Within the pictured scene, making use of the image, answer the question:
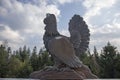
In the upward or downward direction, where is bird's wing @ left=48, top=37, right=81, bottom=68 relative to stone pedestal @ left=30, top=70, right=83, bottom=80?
upward

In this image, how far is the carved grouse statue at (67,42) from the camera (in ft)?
46.7

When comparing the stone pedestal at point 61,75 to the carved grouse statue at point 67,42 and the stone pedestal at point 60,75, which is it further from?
the carved grouse statue at point 67,42

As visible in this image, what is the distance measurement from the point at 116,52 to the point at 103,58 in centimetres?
181

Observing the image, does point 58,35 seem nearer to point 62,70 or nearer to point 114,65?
point 62,70

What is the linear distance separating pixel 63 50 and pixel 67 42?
47cm

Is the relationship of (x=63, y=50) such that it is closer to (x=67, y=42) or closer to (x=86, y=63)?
(x=67, y=42)

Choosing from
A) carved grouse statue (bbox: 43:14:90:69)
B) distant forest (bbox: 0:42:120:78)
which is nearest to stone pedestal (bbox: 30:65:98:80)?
carved grouse statue (bbox: 43:14:90:69)

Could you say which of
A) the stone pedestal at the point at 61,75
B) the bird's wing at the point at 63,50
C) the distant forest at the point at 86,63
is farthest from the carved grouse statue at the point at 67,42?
the distant forest at the point at 86,63

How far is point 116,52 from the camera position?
1350 inches

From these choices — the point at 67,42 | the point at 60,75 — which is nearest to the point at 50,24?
the point at 67,42

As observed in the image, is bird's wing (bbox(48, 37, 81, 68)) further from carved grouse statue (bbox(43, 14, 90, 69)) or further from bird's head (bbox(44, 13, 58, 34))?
bird's head (bbox(44, 13, 58, 34))

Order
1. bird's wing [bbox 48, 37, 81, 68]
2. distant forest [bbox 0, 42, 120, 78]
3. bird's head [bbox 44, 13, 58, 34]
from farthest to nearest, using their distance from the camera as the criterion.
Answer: distant forest [bbox 0, 42, 120, 78]
bird's head [bbox 44, 13, 58, 34]
bird's wing [bbox 48, 37, 81, 68]

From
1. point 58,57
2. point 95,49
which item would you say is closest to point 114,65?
point 95,49

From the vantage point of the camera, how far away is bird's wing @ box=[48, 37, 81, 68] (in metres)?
14.2
